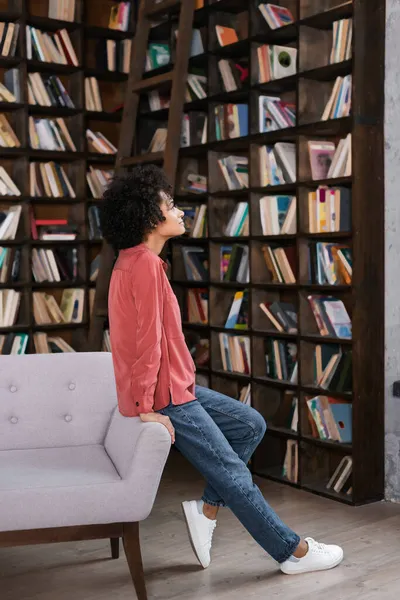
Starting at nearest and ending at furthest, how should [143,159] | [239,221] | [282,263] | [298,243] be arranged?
[298,243]
[282,263]
[239,221]
[143,159]

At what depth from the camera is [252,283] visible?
4.49m

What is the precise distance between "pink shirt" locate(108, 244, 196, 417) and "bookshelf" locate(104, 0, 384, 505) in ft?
4.31

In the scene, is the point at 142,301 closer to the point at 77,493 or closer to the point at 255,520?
the point at 77,493

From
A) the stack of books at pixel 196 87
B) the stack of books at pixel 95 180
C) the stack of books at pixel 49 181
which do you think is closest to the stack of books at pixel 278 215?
the stack of books at pixel 196 87

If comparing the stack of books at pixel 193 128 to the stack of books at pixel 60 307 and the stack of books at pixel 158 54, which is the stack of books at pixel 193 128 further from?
the stack of books at pixel 60 307

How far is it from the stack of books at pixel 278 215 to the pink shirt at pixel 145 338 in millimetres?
1527

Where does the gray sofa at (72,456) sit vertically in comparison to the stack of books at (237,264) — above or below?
below

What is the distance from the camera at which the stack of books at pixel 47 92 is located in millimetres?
5020

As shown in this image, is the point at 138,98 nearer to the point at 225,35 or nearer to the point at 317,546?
the point at 225,35

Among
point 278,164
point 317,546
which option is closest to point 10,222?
point 278,164

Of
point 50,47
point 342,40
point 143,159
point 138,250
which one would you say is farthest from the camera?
point 50,47

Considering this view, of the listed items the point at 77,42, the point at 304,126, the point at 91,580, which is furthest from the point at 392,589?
the point at 77,42

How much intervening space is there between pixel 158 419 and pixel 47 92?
2.92m

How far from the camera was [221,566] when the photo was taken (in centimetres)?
321
